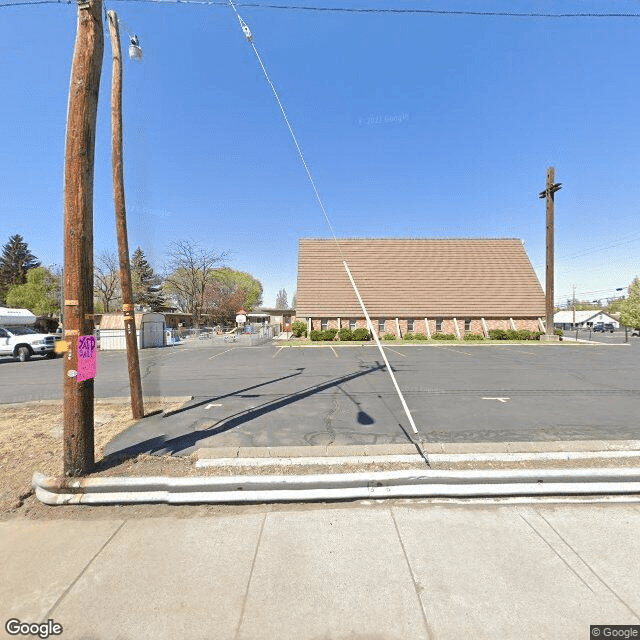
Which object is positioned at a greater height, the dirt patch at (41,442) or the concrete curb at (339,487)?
the concrete curb at (339,487)

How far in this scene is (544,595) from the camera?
2072 millimetres

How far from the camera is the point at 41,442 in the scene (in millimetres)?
4578

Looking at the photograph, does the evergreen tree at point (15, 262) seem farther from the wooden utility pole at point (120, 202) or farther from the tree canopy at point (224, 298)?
the wooden utility pole at point (120, 202)

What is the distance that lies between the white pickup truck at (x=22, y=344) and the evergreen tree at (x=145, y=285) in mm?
28982

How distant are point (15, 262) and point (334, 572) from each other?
6604 centimetres

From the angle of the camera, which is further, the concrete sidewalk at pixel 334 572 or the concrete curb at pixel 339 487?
the concrete curb at pixel 339 487

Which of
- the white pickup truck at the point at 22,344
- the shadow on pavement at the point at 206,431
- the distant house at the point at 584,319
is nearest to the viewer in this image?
the shadow on pavement at the point at 206,431

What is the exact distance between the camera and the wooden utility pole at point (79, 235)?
3455 mm

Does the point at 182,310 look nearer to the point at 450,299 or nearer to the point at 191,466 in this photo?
the point at 450,299

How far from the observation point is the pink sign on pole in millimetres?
3471

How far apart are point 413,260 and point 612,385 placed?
23372 mm

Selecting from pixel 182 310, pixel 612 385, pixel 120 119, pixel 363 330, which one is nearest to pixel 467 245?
pixel 363 330

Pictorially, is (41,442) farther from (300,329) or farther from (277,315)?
(277,315)

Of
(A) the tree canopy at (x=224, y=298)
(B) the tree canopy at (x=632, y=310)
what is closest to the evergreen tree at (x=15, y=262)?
(A) the tree canopy at (x=224, y=298)
